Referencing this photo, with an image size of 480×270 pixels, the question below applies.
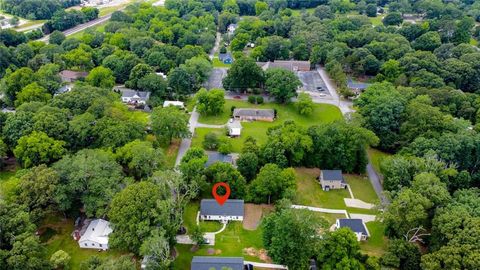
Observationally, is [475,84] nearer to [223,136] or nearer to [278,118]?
[278,118]

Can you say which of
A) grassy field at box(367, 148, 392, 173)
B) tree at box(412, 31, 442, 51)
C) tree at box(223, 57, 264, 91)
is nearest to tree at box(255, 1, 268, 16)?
tree at box(412, 31, 442, 51)

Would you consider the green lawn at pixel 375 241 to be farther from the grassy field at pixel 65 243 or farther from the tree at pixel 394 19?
the tree at pixel 394 19

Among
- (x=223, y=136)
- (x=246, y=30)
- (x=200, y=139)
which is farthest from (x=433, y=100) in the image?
(x=246, y=30)

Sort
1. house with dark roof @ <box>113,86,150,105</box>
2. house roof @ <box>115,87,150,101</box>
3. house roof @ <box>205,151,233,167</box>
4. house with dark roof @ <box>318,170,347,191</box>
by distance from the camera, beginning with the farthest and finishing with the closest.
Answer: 1. house roof @ <box>115,87,150,101</box>
2. house with dark roof @ <box>113,86,150,105</box>
3. house roof @ <box>205,151,233,167</box>
4. house with dark roof @ <box>318,170,347,191</box>

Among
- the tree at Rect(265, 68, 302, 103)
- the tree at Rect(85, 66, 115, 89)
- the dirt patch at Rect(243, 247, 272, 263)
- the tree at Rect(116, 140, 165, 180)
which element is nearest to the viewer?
the dirt patch at Rect(243, 247, 272, 263)

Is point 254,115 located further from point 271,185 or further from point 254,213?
point 254,213

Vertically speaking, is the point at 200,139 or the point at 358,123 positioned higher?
the point at 358,123

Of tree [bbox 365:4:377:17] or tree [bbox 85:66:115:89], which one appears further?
tree [bbox 365:4:377:17]

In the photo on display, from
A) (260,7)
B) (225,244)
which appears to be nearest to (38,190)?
(225,244)

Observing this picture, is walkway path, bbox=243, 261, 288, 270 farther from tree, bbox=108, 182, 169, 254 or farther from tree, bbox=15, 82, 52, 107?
tree, bbox=15, 82, 52, 107
